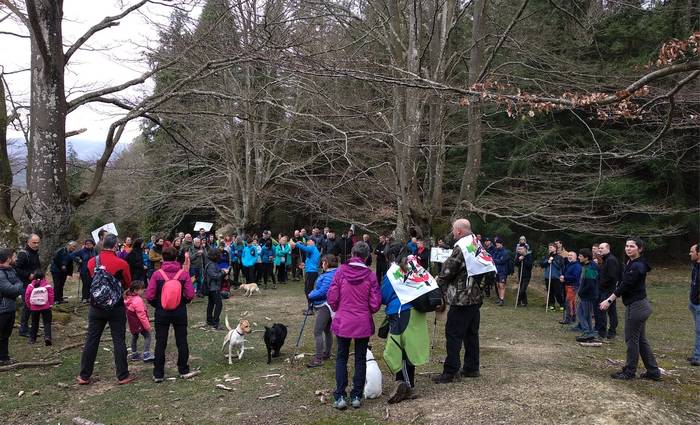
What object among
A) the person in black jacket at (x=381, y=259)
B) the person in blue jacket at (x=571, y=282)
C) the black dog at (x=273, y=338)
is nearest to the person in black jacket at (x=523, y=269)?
the person in blue jacket at (x=571, y=282)

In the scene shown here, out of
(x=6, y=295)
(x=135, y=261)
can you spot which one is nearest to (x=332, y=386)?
(x=6, y=295)

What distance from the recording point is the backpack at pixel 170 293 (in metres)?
6.20

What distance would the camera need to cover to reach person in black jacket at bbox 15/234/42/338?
332 inches


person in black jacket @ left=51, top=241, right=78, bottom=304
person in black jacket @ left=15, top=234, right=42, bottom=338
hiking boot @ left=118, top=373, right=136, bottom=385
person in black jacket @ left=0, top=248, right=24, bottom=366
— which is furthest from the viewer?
person in black jacket @ left=51, top=241, right=78, bottom=304

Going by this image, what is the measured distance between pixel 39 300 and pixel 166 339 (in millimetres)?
3024

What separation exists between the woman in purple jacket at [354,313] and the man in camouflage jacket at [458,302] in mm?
956

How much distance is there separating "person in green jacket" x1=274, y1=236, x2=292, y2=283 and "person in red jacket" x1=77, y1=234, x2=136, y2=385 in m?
10.3

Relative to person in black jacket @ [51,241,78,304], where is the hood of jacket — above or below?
above

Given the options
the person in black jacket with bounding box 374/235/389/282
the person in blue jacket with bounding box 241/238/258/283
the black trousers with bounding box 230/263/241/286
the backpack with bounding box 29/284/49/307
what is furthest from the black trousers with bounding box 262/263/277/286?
the backpack with bounding box 29/284/49/307

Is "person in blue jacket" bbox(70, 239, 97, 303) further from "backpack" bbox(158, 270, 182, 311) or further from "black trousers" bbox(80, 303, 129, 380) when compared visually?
"backpack" bbox(158, 270, 182, 311)

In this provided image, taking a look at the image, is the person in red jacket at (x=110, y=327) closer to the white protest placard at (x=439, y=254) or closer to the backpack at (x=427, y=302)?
the backpack at (x=427, y=302)

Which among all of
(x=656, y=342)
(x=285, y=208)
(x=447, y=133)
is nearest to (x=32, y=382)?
(x=656, y=342)

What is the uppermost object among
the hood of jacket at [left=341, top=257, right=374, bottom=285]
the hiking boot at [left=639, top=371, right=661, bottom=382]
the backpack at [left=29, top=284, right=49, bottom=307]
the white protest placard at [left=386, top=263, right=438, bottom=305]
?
the hood of jacket at [left=341, top=257, right=374, bottom=285]

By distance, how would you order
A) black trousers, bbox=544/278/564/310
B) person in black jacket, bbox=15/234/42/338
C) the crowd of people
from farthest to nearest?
1. black trousers, bbox=544/278/564/310
2. person in black jacket, bbox=15/234/42/338
3. the crowd of people
